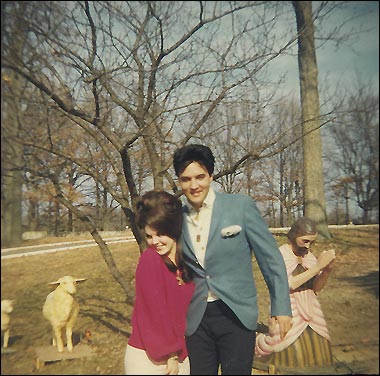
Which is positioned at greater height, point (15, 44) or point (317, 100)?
point (15, 44)

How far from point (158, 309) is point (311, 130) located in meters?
1.06

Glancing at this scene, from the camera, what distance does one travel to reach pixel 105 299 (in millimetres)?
1776

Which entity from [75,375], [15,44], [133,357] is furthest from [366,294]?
[15,44]

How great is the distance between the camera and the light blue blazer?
4.40 ft

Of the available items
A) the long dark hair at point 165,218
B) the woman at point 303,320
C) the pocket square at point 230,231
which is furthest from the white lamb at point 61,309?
the woman at point 303,320

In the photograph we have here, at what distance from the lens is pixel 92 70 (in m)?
1.64

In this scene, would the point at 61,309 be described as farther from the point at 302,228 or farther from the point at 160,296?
the point at 302,228

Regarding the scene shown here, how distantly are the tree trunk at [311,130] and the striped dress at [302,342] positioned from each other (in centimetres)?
38

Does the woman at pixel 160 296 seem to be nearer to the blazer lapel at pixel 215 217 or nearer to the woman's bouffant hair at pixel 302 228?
the blazer lapel at pixel 215 217

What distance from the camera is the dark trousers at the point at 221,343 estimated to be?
1.38 meters

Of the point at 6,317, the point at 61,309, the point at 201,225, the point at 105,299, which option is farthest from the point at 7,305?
the point at 201,225

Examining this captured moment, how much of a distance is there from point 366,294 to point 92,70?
1.58 m

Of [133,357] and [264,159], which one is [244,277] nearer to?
[133,357]

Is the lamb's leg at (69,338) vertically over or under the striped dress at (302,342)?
over
